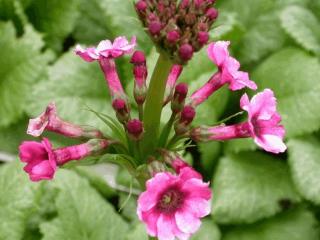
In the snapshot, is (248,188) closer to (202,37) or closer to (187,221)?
(187,221)

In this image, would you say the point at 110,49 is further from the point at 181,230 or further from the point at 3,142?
the point at 3,142

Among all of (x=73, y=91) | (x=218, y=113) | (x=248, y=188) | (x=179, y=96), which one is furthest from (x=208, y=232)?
(x=179, y=96)

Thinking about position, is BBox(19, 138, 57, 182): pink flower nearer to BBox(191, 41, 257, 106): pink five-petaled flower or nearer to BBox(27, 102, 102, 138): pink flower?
BBox(27, 102, 102, 138): pink flower

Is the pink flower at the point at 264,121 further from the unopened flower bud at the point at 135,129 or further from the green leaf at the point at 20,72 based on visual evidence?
the green leaf at the point at 20,72

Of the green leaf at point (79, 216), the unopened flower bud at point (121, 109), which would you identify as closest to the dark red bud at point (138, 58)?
the unopened flower bud at point (121, 109)

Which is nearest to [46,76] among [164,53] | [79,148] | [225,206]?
[225,206]

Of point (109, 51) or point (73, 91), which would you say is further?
point (73, 91)

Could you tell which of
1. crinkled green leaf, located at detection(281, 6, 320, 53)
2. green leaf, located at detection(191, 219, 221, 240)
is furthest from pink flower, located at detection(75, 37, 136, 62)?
crinkled green leaf, located at detection(281, 6, 320, 53)
